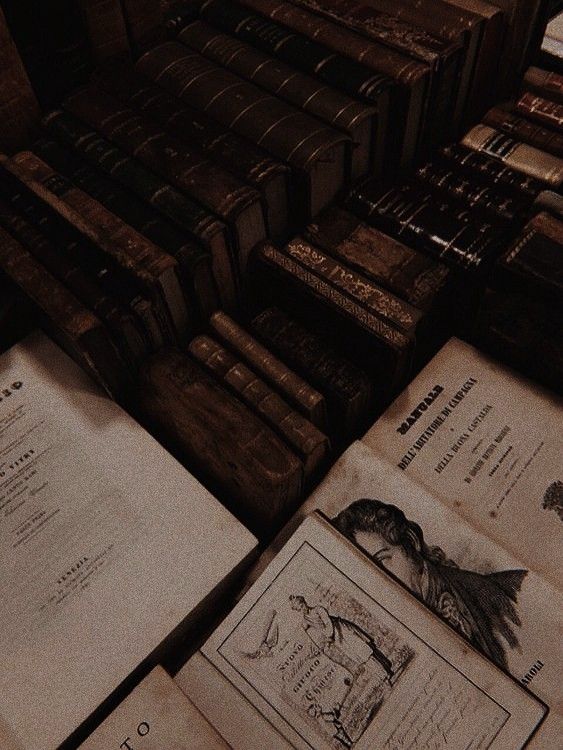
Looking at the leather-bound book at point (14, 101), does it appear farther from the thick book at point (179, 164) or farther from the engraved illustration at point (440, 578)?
the engraved illustration at point (440, 578)

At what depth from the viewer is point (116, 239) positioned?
1019mm

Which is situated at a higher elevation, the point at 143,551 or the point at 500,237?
the point at 500,237

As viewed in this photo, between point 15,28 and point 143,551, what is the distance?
36.7 inches

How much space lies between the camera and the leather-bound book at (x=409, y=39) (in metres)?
1.17

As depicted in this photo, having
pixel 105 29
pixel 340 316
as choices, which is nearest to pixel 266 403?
pixel 340 316

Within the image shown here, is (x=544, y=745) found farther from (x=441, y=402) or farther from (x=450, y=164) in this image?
(x=450, y=164)

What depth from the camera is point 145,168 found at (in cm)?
110

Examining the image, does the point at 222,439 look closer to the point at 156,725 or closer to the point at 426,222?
the point at 156,725

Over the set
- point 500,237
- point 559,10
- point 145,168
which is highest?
point 559,10

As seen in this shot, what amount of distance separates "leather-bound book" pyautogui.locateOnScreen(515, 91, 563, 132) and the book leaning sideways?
1.03m

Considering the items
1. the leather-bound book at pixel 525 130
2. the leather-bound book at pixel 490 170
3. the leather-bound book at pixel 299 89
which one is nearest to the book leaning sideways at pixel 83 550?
the leather-bound book at pixel 299 89

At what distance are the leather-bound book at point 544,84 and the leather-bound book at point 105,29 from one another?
0.86 meters

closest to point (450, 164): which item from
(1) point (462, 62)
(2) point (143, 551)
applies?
(1) point (462, 62)

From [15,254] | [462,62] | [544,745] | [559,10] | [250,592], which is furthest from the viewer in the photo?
[559,10]
